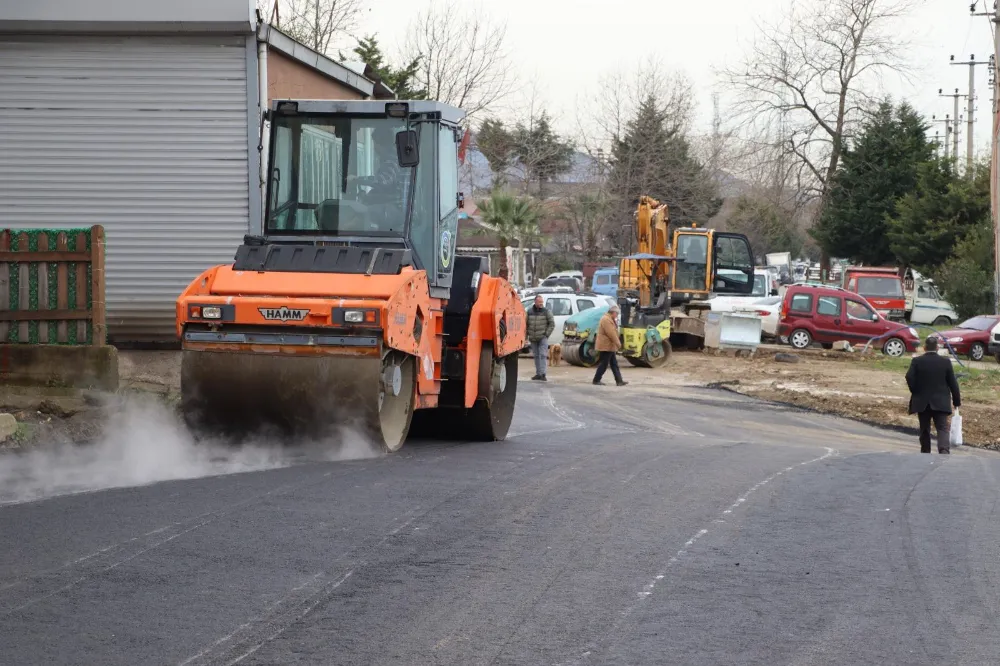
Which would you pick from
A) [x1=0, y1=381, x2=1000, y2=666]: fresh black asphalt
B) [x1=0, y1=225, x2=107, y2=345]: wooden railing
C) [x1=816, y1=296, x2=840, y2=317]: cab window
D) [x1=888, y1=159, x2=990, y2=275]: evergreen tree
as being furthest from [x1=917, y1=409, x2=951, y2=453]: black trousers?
[x1=888, y1=159, x2=990, y2=275]: evergreen tree

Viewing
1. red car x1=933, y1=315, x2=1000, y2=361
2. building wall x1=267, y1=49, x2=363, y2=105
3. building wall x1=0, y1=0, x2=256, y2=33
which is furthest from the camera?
red car x1=933, y1=315, x2=1000, y2=361

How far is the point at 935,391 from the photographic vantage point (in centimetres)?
1683

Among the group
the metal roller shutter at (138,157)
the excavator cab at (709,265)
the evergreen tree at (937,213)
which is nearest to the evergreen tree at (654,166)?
the evergreen tree at (937,213)

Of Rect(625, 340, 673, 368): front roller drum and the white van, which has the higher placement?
the white van

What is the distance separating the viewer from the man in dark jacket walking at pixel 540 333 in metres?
25.0

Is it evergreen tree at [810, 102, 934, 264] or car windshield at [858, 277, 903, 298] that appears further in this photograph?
evergreen tree at [810, 102, 934, 264]

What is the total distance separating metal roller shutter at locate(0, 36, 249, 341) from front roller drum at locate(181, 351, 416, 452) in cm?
602

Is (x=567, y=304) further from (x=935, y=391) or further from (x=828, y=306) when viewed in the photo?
(x=935, y=391)

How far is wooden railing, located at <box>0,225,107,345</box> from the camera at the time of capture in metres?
13.6

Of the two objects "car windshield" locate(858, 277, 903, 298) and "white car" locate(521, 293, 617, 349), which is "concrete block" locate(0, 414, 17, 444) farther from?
"car windshield" locate(858, 277, 903, 298)

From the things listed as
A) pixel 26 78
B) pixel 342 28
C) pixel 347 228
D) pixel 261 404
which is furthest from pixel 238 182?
pixel 342 28

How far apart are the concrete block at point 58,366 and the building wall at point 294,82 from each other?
4.07 metres

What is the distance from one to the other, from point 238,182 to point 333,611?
10653 millimetres

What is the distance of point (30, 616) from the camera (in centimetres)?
567
